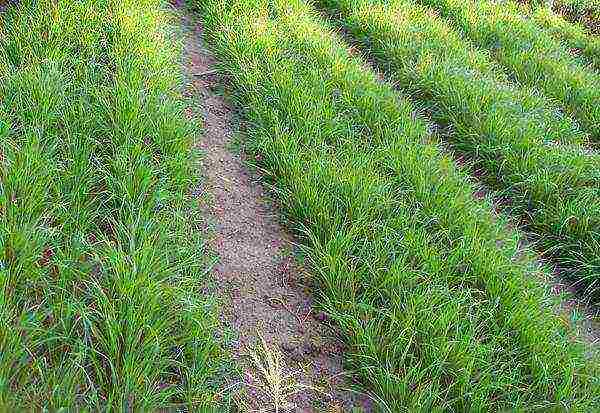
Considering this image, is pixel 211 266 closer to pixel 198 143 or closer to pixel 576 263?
pixel 198 143

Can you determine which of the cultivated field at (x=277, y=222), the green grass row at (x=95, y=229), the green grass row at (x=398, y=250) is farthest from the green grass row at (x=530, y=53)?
the green grass row at (x=95, y=229)

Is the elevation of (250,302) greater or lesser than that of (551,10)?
lesser

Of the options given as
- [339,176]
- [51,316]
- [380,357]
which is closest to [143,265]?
[51,316]

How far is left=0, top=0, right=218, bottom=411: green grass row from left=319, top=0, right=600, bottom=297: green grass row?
1.92 meters

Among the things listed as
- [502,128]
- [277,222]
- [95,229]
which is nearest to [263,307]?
[277,222]

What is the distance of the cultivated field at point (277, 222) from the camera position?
7.83 feet

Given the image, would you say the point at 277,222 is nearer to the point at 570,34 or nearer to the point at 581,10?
the point at 570,34

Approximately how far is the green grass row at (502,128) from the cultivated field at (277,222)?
0.06ft

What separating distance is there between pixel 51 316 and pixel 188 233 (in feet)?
2.58

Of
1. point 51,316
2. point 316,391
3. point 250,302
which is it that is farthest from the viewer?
point 250,302

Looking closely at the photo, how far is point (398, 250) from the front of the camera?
3.11 metres

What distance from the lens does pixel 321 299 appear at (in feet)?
9.62

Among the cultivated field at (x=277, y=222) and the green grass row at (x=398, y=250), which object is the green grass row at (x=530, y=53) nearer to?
the cultivated field at (x=277, y=222)

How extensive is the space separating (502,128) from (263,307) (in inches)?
95.5
